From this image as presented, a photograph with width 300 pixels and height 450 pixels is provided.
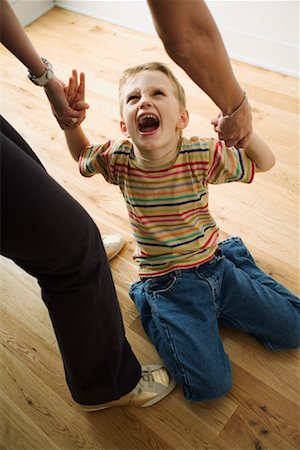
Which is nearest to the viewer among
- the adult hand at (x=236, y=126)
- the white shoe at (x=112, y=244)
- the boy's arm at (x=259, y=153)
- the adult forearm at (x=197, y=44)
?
the adult forearm at (x=197, y=44)

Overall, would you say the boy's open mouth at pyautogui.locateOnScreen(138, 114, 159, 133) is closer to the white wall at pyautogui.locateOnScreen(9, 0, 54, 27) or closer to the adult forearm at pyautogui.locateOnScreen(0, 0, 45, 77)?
the adult forearm at pyautogui.locateOnScreen(0, 0, 45, 77)

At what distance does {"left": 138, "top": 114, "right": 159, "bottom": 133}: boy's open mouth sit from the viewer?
3.46ft

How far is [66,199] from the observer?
0.73 meters

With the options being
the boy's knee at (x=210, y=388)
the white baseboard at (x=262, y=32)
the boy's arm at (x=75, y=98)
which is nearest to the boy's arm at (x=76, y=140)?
the boy's arm at (x=75, y=98)

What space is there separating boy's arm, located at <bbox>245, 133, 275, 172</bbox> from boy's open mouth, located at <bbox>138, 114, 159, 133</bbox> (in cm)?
22

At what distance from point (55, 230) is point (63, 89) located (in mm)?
500

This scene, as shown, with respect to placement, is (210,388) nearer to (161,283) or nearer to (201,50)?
(161,283)

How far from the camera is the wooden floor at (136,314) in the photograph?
1.10 meters

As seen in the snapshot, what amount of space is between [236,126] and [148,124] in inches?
11.7

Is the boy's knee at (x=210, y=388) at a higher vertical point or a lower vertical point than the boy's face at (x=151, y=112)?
lower

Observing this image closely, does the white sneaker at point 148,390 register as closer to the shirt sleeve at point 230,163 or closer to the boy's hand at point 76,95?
the shirt sleeve at point 230,163

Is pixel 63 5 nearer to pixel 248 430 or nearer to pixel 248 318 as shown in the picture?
pixel 248 318

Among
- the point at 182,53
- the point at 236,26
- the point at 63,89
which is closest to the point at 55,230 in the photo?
the point at 182,53

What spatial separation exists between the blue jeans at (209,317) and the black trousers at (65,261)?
0.66 feet
